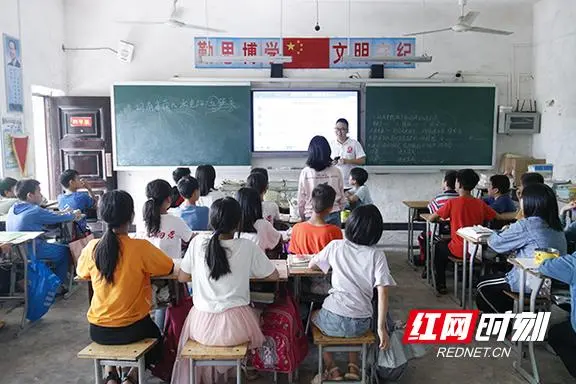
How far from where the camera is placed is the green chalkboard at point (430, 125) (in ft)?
22.6

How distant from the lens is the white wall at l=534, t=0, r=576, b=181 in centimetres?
614

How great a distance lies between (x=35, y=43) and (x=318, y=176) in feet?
13.0

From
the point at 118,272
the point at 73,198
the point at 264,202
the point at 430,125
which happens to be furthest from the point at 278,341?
the point at 430,125

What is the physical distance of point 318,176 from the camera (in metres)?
4.19

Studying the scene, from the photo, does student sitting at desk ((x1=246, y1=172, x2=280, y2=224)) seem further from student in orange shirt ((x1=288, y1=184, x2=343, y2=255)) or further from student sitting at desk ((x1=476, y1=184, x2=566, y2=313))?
student sitting at desk ((x1=476, y1=184, x2=566, y2=313))

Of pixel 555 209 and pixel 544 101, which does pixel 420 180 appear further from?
pixel 555 209

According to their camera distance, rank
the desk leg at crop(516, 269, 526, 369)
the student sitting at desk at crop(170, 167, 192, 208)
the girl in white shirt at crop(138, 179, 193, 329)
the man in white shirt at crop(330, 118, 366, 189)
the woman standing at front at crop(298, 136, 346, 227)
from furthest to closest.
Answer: the man in white shirt at crop(330, 118, 366, 189) → the student sitting at desk at crop(170, 167, 192, 208) → the woman standing at front at crop(298, 136, 346, 227) → the girl in white shirt at crop(138, 179, 193, 329) → the desk leg at crop(516, 269, 526, 369)

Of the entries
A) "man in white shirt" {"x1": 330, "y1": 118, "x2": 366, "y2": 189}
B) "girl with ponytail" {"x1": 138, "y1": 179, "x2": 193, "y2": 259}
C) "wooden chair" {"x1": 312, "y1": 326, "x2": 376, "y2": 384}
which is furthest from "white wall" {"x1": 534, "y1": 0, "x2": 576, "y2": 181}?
"girl with ponytail" {"x1": 138, "y1": 179, "x2": 193, "y2": 259}

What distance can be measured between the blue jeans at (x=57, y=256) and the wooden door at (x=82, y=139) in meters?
2.32

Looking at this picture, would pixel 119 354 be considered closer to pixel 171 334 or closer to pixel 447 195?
pixel 171 334

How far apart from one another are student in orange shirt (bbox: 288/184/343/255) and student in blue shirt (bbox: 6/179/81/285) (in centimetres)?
224

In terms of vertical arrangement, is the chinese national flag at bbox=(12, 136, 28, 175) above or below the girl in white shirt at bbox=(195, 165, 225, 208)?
above

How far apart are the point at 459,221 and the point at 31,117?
469 centimetres

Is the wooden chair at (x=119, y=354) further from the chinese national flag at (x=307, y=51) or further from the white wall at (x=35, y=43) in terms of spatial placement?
the chinese national flag at (x=307, y=51)
